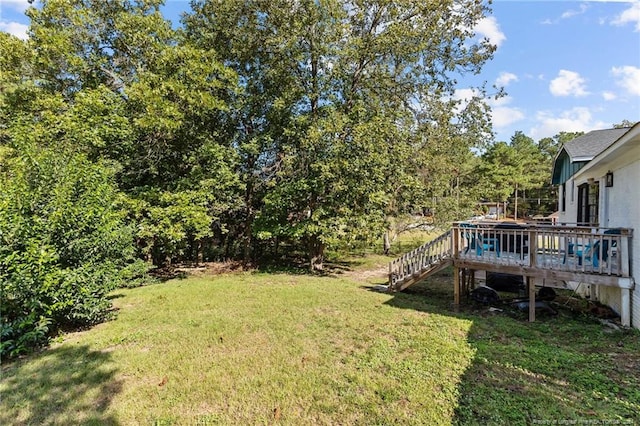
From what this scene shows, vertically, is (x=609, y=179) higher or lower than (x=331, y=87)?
lower

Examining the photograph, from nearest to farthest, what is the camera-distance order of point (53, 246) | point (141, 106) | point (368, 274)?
1. point (53, 246)
2. point (141, 106)
3. point (368, 274)

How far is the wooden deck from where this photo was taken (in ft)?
18.6

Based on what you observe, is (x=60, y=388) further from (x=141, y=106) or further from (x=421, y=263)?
(x=141, y=106)

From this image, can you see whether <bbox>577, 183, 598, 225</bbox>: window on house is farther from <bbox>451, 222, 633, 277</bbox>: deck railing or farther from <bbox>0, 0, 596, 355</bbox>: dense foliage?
<bbox>0, 0, 596, 355</bbox>: dense foliage

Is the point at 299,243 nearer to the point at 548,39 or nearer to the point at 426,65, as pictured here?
the point at 426,65

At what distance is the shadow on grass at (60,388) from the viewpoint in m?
3.36

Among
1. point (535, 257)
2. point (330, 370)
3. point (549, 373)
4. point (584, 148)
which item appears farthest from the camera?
point (584, 148)

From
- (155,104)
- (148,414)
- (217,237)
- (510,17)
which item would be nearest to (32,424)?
(148,414)

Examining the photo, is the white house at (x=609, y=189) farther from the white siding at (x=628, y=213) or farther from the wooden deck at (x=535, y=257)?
the wooden deck at (x=535, y=257)

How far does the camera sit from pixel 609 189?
24.2 ft

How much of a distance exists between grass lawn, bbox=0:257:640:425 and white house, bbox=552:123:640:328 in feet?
3.56

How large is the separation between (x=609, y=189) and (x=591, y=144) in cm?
346

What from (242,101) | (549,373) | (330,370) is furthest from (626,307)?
(242,101)

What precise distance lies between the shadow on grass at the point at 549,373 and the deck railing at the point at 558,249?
1.09m
